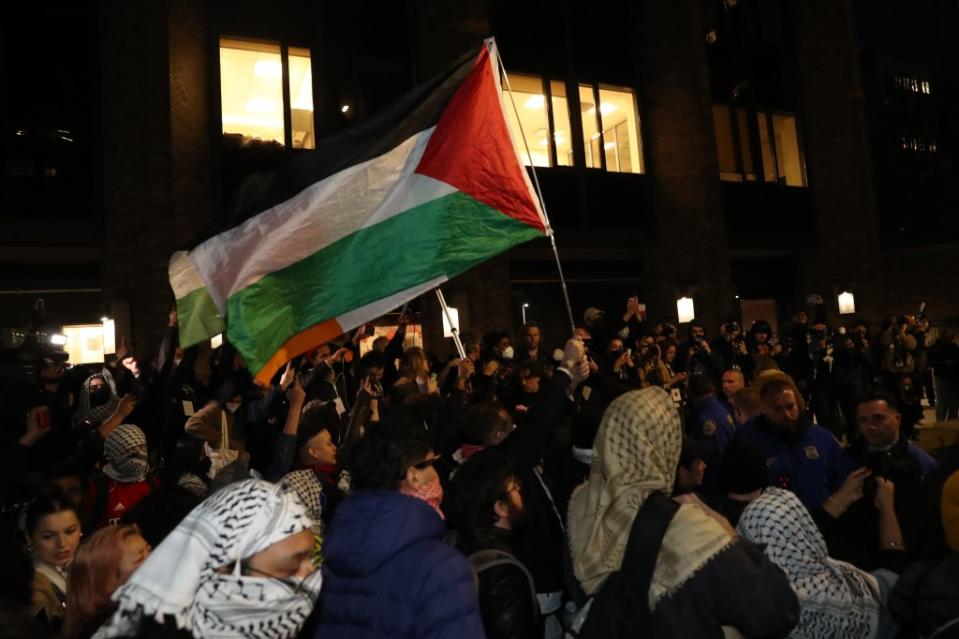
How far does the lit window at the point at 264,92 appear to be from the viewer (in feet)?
50.8

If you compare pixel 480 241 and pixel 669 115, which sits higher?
pixel 669 115

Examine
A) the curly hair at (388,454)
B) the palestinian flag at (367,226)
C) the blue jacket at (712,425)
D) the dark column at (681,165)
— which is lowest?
the blue jacket at (712,425)

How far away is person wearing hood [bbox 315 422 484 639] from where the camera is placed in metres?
2.37

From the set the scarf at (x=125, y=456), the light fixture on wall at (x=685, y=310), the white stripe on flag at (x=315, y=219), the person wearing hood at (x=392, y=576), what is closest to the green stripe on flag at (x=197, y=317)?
the white stripe on flag at (x=315, y=219)

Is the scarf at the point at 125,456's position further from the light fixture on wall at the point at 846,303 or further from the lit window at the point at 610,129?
the light fixture on wall at the point at 846,303

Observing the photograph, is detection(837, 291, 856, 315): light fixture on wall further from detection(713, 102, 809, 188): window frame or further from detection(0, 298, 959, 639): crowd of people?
detection(0, 298, 959, 639): crowd of people

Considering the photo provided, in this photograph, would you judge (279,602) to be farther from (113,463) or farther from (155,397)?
(155,397)

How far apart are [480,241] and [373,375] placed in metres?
3.11

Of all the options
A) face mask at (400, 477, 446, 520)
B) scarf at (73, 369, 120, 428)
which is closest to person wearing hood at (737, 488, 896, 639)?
face mask at (400, 477, 446, 520)

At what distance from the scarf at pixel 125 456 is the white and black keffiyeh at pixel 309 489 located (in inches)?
55.9

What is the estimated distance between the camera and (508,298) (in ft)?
55.0

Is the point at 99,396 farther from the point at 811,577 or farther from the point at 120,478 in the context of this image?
the point at 811,577

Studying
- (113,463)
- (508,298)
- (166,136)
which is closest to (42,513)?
(113,463)

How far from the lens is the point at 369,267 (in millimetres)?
4844
